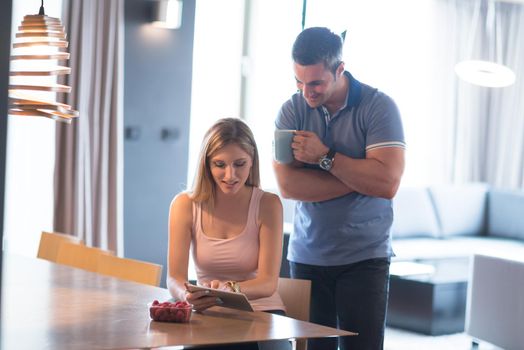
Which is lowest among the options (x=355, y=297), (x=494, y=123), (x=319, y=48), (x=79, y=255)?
(x=79, y=255)

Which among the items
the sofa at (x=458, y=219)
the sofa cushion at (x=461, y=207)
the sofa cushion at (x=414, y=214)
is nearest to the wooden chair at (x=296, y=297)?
the sofa at (x=458, y=219)

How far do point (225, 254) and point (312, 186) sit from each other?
0.36 metres

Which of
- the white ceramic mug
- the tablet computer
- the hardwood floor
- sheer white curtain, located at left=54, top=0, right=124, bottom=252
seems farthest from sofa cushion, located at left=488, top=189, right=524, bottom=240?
the tablet computer

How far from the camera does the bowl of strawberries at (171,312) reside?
2.30 m

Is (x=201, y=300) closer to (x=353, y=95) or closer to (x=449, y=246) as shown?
(x=353, y=95)

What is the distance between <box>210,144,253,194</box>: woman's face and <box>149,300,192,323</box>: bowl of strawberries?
1.94 feet

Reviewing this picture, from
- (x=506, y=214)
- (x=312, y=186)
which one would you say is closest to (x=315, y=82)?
(x=312, y=186)

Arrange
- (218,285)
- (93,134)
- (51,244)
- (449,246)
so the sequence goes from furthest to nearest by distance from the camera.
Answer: (449,246) → (93,134) → (51,244) → (218,285)

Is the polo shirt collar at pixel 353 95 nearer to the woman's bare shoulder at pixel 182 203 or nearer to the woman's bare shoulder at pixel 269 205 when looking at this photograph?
the woman's bare shoulder at pixel 269 205

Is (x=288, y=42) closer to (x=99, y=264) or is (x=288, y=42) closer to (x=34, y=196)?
(x=34, y=196)

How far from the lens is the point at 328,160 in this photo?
9.01ft

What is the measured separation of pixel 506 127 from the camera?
28.7 feet

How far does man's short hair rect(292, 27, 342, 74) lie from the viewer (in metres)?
2.69

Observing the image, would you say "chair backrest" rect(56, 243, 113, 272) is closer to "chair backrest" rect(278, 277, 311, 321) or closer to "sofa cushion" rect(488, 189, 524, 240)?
"chair backrest" rect(278, 277, 311, 321)
